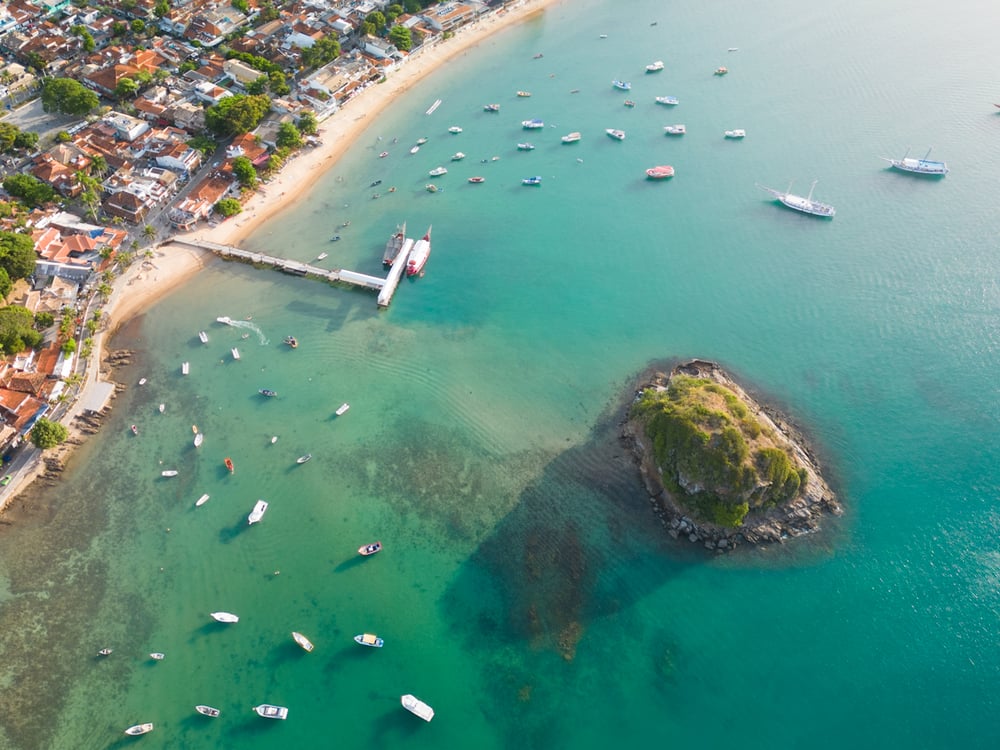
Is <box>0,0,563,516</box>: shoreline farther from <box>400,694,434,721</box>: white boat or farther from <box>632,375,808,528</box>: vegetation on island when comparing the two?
<box>632,375,808,528</box>: vegetation on island

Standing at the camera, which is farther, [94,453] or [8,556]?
[94,453]

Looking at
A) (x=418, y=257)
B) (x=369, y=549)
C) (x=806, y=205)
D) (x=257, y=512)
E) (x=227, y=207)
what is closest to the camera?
(x=369, y=549)

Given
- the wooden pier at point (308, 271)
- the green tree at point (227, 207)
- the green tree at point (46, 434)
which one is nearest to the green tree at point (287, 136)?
the green tree at point (227, 207)

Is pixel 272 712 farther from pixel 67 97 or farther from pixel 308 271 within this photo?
pixel 67 97

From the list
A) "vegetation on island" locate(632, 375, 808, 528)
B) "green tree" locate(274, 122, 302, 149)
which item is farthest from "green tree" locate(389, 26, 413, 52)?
"vegetation on island" locate(632, 375, 808, 528)

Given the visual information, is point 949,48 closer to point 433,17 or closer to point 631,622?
point 433,17

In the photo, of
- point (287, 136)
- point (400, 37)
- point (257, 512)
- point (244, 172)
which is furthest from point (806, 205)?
point (257, 512)

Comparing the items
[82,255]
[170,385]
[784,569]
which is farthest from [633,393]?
[82,255]
